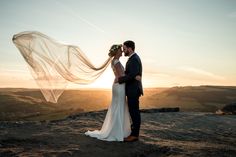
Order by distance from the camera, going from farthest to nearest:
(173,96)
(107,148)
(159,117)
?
1. (173,96)
2. (159,117)
3. (107,148)

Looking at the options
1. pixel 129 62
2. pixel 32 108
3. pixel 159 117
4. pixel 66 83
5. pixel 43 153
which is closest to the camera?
pixel 43 153

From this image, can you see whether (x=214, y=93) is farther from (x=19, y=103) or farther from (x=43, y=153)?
(x=43, y=153)

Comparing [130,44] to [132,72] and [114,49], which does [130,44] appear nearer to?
[114,49]

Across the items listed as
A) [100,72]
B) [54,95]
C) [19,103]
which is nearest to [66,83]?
[54,95]

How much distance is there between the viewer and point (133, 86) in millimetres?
10242

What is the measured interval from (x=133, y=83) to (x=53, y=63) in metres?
3.10

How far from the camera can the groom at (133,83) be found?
10.1m

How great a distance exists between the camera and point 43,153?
26.2ft

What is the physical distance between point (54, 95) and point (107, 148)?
10.3 feet

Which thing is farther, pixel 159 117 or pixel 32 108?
pixel 32 108

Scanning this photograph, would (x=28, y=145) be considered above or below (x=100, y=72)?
below

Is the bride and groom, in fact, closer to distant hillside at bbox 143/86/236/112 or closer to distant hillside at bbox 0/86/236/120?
distant hillside at bbox 0/86/236/120

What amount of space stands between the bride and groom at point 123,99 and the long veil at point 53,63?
0.91m

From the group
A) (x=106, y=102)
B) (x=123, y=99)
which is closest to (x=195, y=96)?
(x=106, y=102)
